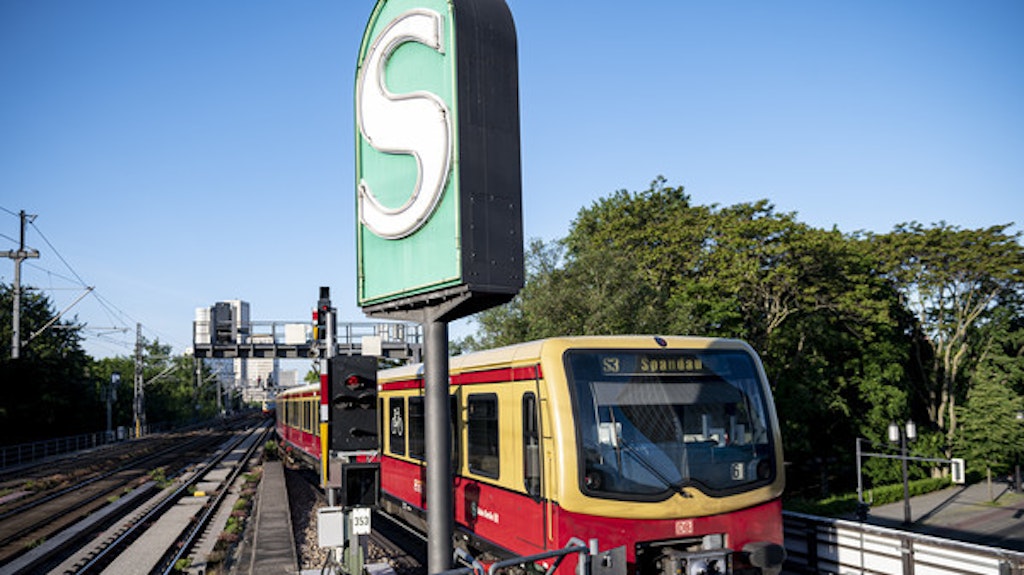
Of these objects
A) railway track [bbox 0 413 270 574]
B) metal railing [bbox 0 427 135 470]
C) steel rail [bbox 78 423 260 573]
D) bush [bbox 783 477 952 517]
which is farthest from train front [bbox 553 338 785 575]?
metal railing [bbox 0 427 135 470]

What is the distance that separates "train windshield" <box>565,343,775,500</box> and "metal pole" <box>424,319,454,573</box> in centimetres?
210

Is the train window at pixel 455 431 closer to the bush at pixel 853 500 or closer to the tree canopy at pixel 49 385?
the bush at pixel 853 500

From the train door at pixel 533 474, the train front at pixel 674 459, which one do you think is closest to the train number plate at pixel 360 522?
the train door at pixel 533 474

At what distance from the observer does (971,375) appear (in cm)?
3634

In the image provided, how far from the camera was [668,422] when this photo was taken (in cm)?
840

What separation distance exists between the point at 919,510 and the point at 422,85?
29493mm

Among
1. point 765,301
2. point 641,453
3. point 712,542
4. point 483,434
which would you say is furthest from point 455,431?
point 765,301

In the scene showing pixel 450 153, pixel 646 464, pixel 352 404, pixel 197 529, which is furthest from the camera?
pixel 197 529

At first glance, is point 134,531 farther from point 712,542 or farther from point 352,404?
point 712,542

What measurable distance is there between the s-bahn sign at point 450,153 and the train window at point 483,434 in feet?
11.6

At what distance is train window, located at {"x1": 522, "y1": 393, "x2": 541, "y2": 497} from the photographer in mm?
8469

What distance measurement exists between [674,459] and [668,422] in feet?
1.31

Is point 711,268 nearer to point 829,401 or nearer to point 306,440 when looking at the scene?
point 829,401

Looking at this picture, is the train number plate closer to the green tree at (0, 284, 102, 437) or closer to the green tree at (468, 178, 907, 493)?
the green tree at (468, 178, 907, 493)
